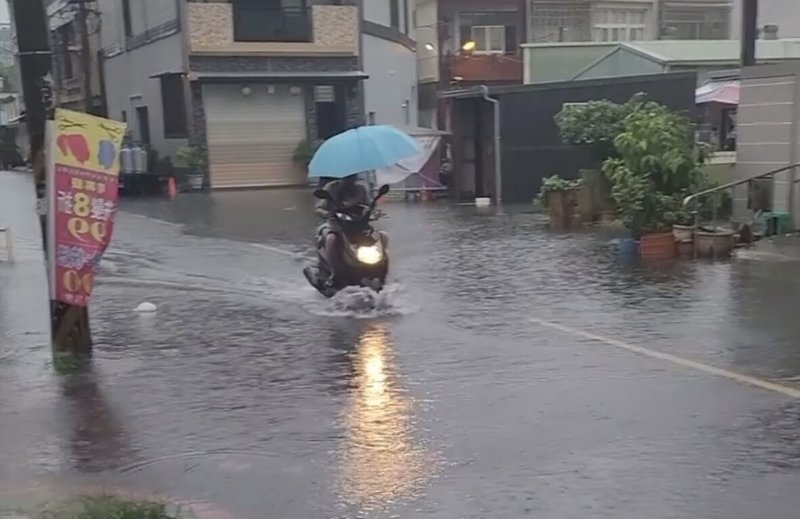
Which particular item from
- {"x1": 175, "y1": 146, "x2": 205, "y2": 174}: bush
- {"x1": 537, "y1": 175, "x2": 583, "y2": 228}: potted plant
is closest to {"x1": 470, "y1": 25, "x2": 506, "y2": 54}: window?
{"x1": 175, "y1": 146, "x2": 205, "y2": 174}: bush

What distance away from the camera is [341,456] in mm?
6004

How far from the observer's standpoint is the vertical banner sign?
8266mm

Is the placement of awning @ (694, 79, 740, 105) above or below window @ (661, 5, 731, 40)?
below

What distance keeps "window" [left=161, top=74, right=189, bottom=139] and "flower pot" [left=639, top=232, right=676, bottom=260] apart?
23.3 m

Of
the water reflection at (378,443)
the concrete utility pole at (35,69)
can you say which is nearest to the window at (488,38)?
the concrete utility pole at (35,69)

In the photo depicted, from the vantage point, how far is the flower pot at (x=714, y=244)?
1366 cm

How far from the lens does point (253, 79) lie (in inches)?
1316

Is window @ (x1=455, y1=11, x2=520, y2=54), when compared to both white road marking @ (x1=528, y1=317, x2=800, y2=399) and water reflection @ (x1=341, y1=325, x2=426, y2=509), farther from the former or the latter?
water reflection @ (x1=341, y1=325, x2=426, y2=509)

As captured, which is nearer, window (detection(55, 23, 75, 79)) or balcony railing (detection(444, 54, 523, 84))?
balcony railing (detection(444, 54, 523, 84))

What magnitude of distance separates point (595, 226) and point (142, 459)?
13285mm

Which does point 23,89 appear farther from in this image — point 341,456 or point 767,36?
point 767,36

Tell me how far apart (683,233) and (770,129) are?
10.7ft

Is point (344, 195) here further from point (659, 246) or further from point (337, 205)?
point (659, 246)

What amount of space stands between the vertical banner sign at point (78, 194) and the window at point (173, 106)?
26.3m
